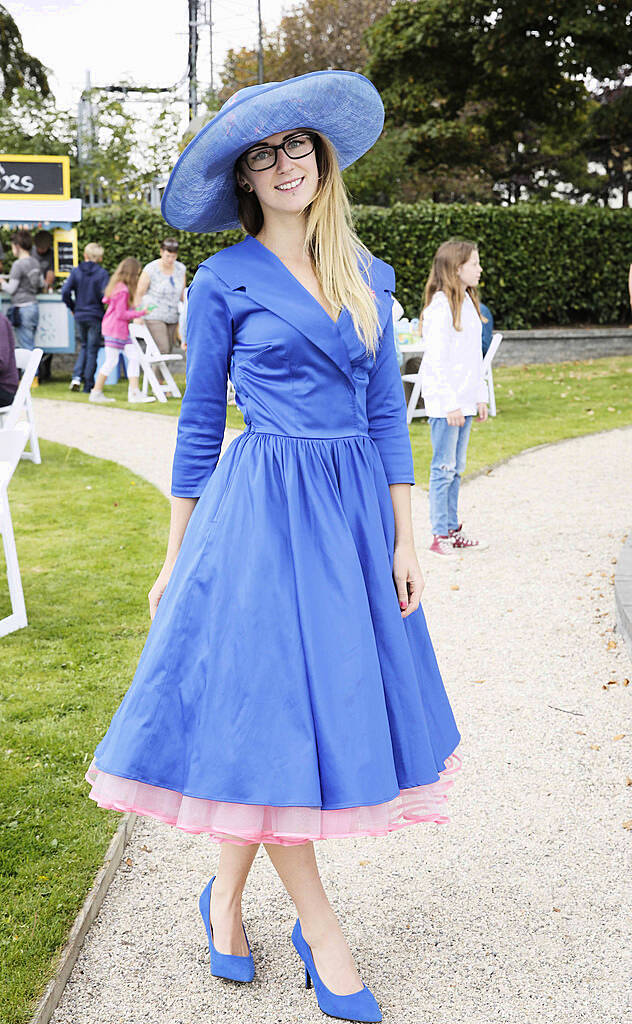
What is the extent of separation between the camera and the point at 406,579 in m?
2.26

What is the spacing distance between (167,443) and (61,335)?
5.97m

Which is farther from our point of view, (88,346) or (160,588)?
(88,346)

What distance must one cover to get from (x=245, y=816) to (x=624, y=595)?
3.24 m

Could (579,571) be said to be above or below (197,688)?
below

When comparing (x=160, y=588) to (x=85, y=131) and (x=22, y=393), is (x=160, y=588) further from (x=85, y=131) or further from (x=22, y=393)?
(x=85, y=131)

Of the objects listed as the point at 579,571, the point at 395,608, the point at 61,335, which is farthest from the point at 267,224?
the point at 61,335

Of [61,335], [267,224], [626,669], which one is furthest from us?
[61,335]

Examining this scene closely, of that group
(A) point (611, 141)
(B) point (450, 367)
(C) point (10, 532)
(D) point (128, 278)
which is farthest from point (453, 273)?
(A) point (611, 141)

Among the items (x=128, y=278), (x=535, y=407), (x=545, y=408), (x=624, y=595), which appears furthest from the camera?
(x=128, y=278)

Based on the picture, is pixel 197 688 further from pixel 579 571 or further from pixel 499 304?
pixel 499 304

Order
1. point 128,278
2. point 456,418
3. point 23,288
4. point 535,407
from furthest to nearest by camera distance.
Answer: point 23,288 < point 128,278 < point 535,407 < point 456,418

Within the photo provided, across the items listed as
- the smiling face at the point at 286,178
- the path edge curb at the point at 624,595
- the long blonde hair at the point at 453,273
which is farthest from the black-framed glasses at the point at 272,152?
the long blonde hair at the point at 453,273

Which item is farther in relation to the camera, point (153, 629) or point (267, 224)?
point (267, 224)

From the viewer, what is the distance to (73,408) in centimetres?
1238
